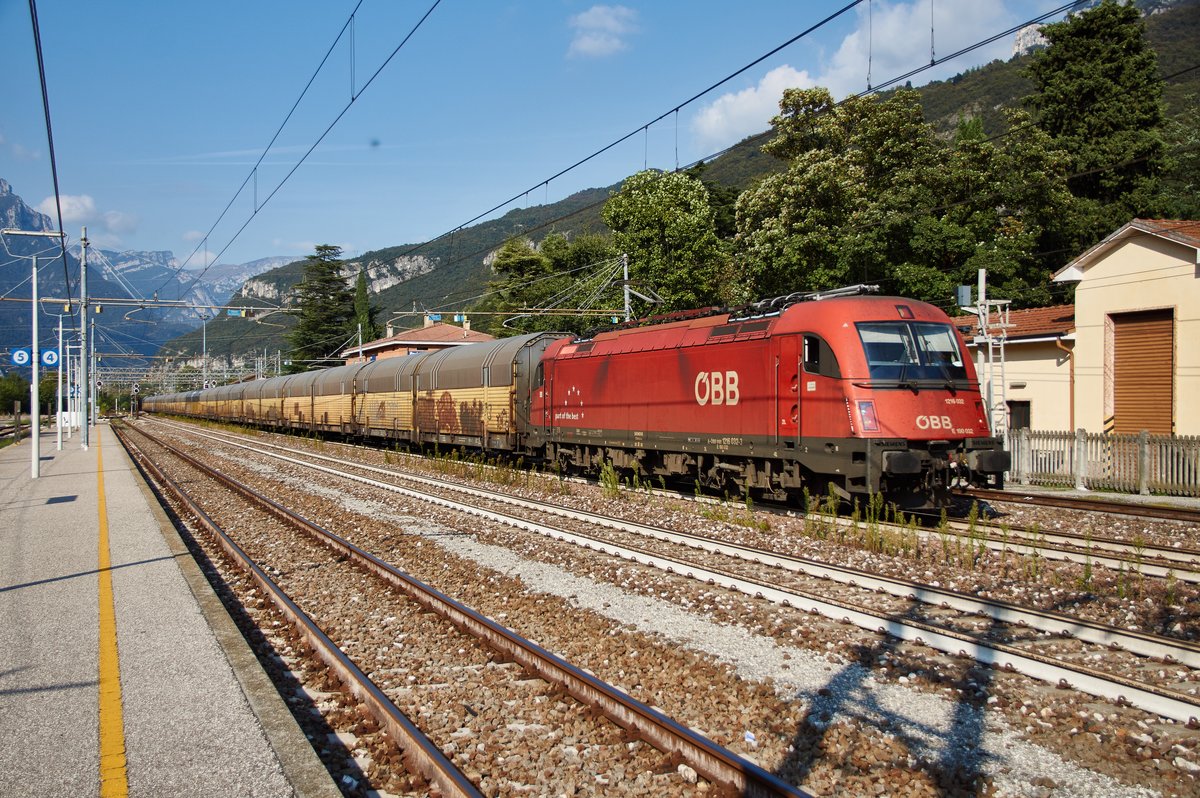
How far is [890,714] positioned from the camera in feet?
19.0

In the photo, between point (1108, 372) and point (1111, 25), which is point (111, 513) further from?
point (1111, 25)

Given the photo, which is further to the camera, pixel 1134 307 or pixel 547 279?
pixel 547 279

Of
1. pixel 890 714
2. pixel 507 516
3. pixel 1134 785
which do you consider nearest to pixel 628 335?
pixel 507 516

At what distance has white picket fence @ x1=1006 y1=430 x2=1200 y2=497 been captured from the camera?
56.2ft

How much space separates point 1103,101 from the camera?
43938mm

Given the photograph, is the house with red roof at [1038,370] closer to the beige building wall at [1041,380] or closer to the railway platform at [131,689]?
the beige building wall at [1041,380]

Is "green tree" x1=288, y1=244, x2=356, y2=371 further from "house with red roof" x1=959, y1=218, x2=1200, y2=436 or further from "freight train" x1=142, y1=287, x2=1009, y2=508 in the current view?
"house with red roof" x1=959, y1=218, x2=1200, y2=436

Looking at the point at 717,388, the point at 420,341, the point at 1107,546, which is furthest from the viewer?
the point at 420,341

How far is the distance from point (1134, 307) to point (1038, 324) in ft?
12.3

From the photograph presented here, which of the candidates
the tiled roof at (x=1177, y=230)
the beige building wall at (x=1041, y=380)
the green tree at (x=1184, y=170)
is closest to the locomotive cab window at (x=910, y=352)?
the tiled roof at (x=1177, y=230)

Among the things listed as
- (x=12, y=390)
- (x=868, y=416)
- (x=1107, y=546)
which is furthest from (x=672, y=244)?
(x=12, y=390)

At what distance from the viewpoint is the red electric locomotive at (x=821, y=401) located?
489 inches

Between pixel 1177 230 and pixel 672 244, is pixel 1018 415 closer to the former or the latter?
pixel 1177 230

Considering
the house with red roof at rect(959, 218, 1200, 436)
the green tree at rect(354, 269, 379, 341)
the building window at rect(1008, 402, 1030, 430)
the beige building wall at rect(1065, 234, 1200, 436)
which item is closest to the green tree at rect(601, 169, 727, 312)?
the building window at rect(1008, 402, 1030, 430)
